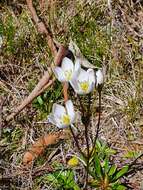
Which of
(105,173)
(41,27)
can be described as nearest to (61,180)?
(105,173)

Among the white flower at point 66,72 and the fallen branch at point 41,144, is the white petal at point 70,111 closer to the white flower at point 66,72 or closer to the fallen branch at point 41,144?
the white flower at point 66,72

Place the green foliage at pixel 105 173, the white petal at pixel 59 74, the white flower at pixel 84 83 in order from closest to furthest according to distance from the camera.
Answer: the white flower at pixel 84 83
the white petal at pixel 59 74
the green foliage at pixel 105 173

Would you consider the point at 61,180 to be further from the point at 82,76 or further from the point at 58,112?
the point at 82,76

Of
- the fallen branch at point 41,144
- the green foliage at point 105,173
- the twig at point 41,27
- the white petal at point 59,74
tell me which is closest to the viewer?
the white petal at point 59,74

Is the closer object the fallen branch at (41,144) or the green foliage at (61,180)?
the green foliage at (61,180)

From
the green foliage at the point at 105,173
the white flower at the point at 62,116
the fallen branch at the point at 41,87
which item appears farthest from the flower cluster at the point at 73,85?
the fallen branch at the point at 41,87

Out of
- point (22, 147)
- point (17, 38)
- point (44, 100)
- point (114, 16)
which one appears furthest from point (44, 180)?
point (114, 16)

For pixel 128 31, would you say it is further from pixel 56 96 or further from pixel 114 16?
pixel 56 96
